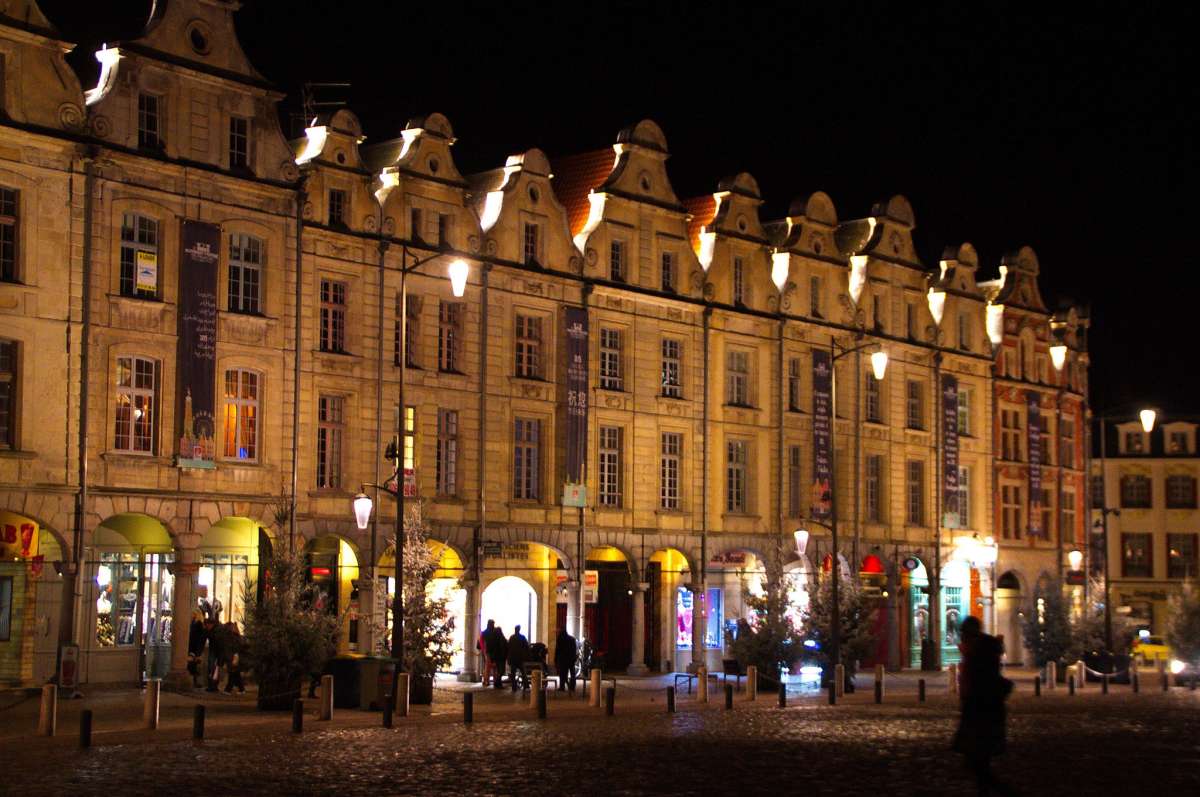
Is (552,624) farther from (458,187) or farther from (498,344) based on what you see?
(458,187)

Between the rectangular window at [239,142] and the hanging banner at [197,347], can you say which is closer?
the hanging banner at [197,347]

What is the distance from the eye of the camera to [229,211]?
127ft

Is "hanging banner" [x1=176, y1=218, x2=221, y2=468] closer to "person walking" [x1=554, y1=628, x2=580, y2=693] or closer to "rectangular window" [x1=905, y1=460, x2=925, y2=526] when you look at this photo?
"person walking" [x1=554, y1=628, x2=580, y2=693]

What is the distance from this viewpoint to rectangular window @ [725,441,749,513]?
168 ft

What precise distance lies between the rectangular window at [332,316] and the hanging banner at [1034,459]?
31852mm

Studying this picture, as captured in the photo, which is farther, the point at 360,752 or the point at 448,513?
the point at 448,513

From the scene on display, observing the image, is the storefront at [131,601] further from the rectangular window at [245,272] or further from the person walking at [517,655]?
the person walking at [517,655]

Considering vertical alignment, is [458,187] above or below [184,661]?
above

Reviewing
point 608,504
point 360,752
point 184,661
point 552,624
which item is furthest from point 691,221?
point 360,752

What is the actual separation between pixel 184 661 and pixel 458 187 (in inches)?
553

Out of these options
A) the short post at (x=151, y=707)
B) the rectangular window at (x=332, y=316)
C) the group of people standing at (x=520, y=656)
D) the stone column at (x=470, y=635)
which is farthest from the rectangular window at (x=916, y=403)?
the short post at (x=151, y=707)

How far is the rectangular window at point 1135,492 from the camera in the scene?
8350 cm

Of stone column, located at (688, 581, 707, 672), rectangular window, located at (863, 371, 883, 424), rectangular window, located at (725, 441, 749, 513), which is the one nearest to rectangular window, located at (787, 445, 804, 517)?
rectangular window, located at (725, 441, 749, 513)

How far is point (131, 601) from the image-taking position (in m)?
38.3
